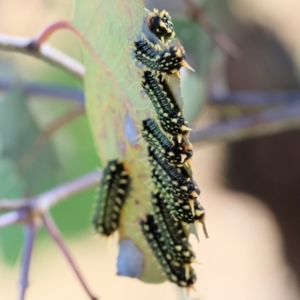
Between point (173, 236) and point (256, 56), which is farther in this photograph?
point (256, 56)

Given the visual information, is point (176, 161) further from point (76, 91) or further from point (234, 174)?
point (234, 174)

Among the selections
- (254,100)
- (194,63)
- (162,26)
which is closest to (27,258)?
(162,26)

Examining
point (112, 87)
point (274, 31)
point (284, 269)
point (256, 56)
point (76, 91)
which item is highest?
point (274, 31)

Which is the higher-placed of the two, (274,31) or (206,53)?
(274,31)

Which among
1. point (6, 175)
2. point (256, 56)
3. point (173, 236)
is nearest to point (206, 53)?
point (6, 175)

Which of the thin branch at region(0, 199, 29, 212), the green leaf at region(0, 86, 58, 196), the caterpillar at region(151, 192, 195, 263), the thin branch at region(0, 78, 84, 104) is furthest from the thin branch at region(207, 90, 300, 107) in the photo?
the caterpillar at region(151, 192, 195, 263)

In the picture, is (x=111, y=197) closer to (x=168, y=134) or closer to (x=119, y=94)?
(x=119, y=94)
